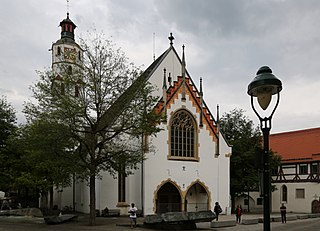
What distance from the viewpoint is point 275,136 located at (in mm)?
58125

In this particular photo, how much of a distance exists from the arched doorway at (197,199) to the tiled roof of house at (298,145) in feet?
49.8

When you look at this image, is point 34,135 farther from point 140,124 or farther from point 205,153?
point 205,153

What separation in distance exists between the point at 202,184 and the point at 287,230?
13.3 meters

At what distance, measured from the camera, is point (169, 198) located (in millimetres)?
35719

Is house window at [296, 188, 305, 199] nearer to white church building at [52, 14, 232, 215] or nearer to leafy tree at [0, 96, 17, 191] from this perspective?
white church building at [52, 14, 232, 215]

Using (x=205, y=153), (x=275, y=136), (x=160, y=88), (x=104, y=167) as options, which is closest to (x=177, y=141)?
(x=205, y=153)

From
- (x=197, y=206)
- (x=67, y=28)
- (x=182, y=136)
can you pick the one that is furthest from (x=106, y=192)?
(x=67, y=28)

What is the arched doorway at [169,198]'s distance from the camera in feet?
114

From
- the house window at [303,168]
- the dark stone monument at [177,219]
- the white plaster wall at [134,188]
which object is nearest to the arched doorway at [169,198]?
the white plaster wall at [134,188]

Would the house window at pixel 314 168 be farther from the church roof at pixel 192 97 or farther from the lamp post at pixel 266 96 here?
the lamp post at pixel 266 96

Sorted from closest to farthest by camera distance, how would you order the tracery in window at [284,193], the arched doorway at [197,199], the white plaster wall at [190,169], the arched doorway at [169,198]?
the white plaster wall at [190,169], the arched doorway at [169,198], the arched doorway at [197,199], the tracery in window at [284,193]

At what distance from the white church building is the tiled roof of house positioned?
43.3 ft

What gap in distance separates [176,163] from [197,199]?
178 inches

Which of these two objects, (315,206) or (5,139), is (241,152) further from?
(5,139)
